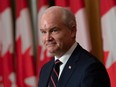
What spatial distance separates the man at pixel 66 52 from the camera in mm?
1308

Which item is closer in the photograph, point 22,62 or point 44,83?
point 44,83

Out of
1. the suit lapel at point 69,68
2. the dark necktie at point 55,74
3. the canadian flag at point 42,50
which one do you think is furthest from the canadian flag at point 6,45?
the suit lapel at point 69,68

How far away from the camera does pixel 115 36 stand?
227cm

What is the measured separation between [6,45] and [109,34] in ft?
3.38

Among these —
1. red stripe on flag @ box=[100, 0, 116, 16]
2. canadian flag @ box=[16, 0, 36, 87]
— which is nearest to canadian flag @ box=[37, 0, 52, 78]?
canadian flag @ box=[16, 0, 36, 87]

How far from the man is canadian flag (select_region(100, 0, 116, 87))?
888mm

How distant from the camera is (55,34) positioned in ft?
4.58

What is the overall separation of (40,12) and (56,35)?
49.6 inches

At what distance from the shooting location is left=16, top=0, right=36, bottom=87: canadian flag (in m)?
2.69

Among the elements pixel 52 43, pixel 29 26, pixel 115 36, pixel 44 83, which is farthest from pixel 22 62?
pixel 52 43

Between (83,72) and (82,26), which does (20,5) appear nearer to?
(82,26)

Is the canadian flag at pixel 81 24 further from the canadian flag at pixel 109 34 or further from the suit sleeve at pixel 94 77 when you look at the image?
the suit sleeve at pixel 94 77

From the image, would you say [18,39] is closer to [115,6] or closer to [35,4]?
[35,4]

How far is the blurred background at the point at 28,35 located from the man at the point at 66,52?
3.20 feet
